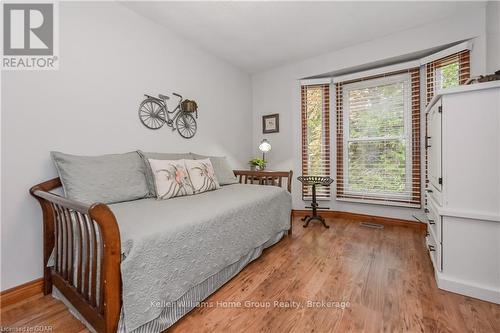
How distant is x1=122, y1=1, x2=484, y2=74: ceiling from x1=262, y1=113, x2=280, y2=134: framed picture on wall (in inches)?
39.0

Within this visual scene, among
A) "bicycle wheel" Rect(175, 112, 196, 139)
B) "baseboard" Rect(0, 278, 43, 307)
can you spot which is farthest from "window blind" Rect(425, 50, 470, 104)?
"baseboard" Rect(0, 278, 43, 307)

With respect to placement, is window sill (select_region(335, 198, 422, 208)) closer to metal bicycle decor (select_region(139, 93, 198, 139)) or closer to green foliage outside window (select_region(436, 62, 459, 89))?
green foliage outside window (select_region(436, 62, 459, 89))

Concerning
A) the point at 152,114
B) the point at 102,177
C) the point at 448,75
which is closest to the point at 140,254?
the point at 102,177

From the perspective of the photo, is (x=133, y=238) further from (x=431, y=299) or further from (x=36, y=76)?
(x=431, y=299)

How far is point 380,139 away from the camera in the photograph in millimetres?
2939

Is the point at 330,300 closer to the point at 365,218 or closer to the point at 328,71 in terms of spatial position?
the point at 365,218

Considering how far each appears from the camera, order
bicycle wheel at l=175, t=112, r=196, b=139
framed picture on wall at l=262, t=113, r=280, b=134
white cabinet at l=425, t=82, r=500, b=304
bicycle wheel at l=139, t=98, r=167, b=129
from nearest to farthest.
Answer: white cabinet at l=425, t=82, r=500, b=304 < bicycle wheel at l=139, t=98, r=167, b=129 < bicycle wheel at l=175, t=112, r=196, b=139 < framed picture on wall at l=262, t=113, r=280, b=134

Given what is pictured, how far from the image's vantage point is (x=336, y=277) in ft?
5.36

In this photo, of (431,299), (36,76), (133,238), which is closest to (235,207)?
(133,238)

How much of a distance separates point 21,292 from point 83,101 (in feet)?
4.60

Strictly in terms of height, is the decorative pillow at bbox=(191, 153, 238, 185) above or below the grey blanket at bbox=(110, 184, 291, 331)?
above

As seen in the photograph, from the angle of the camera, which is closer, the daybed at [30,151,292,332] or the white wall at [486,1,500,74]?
the daybed at [30,151,292,332]

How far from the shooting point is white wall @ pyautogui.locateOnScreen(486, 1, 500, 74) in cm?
186

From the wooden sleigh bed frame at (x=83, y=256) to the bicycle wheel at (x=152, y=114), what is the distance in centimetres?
94
